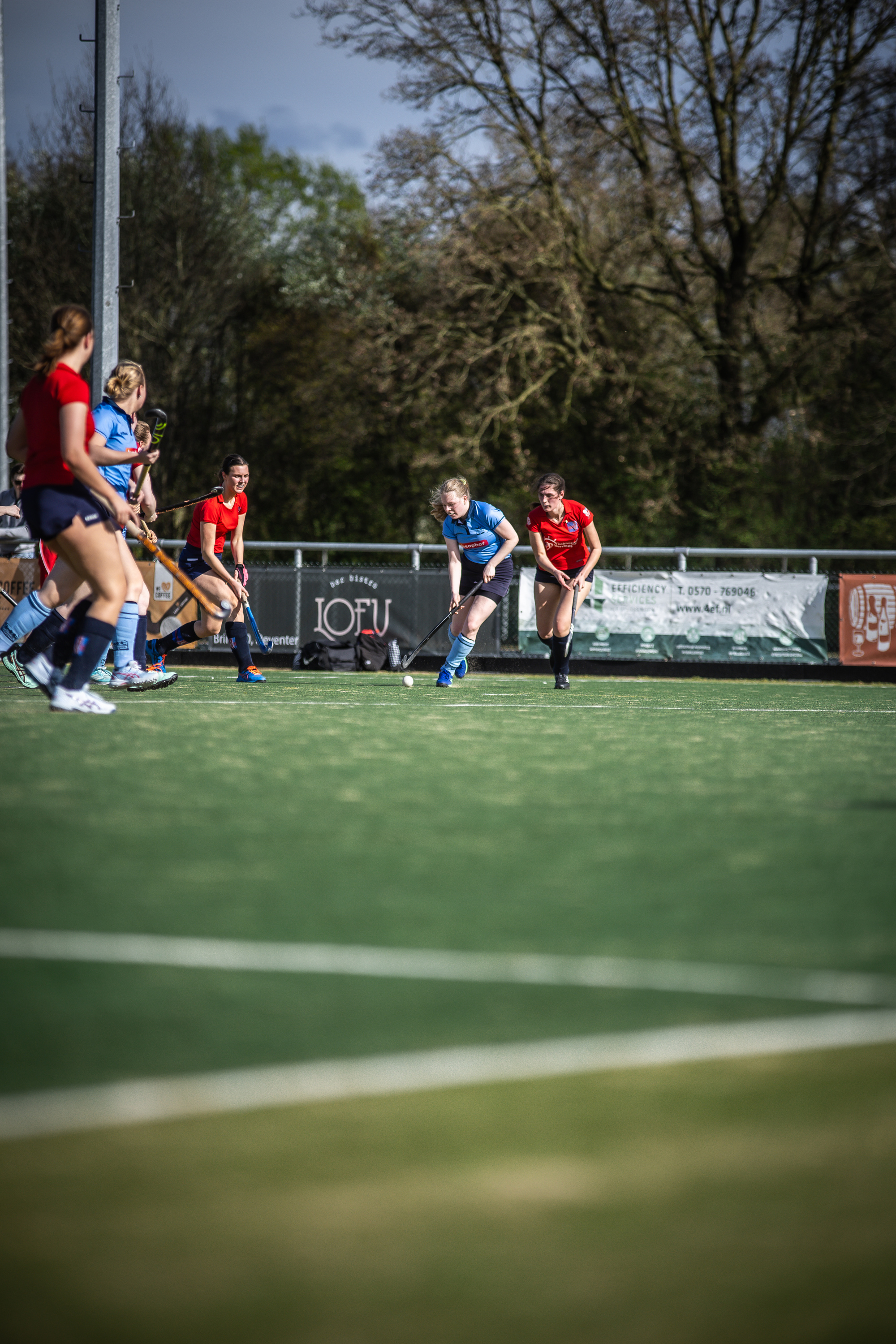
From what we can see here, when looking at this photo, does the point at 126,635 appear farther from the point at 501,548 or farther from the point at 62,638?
the point at 501,548

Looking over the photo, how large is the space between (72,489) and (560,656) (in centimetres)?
589

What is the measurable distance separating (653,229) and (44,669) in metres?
19.2

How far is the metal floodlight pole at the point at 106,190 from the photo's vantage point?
13555 mm

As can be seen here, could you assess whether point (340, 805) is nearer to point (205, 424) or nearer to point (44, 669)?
point (44, 669)

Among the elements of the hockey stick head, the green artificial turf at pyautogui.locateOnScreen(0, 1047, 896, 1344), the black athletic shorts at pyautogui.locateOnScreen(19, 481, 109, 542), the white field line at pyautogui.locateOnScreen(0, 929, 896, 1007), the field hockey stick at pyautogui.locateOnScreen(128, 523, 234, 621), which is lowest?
the green artificial turf at pyautogui.locateOnScreen(0, 1047, 896, 1344)

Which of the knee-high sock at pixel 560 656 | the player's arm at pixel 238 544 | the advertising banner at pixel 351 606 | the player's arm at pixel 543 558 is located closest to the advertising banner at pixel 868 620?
the advertising banner at pixel 351 606

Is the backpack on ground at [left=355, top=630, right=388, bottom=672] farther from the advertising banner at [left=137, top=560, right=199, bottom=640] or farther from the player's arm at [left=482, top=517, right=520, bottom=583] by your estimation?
the player's arm at [left=482, top=517, right=520, bottom=583]

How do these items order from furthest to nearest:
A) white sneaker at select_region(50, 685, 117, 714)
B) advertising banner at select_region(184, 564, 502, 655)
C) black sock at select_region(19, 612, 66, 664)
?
advertising banner at select_region(184, 564, 502, 655)
black sock at select_region(19, 612, 66, 664)
white sneaker at select_region(50, 685, 117, 714)

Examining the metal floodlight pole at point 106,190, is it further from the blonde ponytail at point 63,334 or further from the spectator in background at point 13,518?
the blonde ponytail at point 63,334

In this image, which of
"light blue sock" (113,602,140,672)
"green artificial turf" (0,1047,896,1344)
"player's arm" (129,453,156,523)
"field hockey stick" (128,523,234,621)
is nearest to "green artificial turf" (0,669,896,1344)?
"green artificial turf" (0,1047,896,1344)

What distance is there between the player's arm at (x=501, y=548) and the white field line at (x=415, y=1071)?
9477 millimetres

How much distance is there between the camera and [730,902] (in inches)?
125

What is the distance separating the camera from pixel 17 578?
663 inches

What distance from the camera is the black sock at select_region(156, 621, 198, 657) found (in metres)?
11.2
